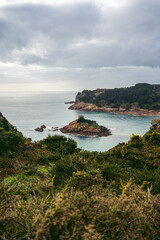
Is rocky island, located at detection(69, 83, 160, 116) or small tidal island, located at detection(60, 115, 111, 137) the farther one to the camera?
rocky island, located at detection(69, 83, 160, 116)

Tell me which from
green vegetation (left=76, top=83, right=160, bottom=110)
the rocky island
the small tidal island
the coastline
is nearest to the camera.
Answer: the small tidal island

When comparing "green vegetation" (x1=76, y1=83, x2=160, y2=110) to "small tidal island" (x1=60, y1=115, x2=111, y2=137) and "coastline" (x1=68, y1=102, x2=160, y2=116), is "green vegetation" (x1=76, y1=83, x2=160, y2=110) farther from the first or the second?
"small tidal island" (x1=60, y1=115, x2=111, y2=137)

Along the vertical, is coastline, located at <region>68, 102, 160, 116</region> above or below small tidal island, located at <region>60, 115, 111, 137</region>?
above

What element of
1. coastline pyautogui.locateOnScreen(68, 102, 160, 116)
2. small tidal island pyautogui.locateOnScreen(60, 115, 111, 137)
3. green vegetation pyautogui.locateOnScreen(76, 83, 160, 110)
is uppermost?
green vegetation pyautogui.locateOnScreen(76, 83, 160, 110)

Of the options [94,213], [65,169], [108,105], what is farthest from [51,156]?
[108,105]

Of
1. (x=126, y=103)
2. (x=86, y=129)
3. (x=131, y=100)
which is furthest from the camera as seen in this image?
(x=126, y=103)

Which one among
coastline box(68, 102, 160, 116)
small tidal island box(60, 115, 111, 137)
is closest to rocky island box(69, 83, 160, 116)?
coastline box(68, 102, 160, 116)

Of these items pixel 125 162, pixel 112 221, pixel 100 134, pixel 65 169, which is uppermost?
pixel 112 221

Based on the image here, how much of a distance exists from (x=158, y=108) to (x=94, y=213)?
14349cm

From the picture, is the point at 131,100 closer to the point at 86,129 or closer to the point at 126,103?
the point at 126,103

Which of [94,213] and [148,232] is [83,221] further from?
[148,232]

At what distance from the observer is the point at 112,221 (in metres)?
5.13

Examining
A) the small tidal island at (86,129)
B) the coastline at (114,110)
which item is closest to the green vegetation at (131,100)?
the coastline at (114,110)

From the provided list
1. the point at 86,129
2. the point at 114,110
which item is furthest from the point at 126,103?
the point at 86,129
